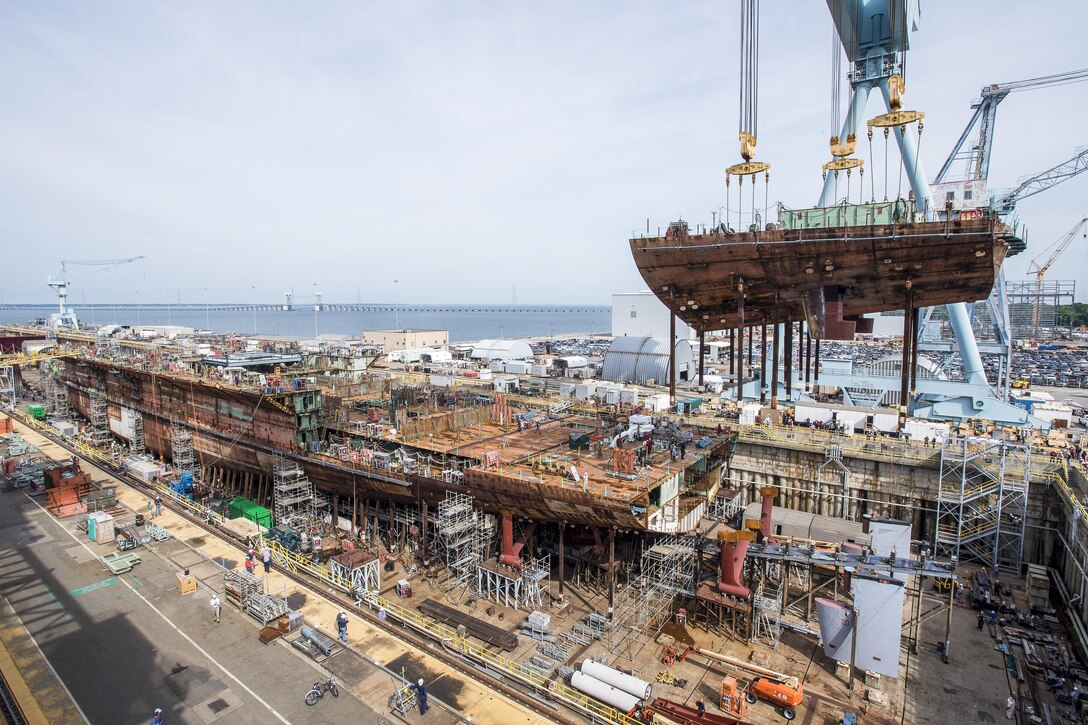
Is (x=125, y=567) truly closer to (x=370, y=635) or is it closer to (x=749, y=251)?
(x=370, y=635)

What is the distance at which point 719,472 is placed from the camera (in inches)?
1503

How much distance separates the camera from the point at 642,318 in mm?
100125

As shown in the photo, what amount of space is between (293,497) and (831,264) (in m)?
41.2

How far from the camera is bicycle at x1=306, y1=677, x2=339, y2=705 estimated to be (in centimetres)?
1823

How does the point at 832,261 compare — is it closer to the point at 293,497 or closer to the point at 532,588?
the point at 532,588

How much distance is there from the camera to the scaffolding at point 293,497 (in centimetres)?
3838

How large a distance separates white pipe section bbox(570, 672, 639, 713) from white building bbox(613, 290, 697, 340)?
3183 inches

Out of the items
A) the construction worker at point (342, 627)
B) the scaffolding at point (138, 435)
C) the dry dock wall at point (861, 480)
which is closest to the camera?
the construction worker at point (342, 627)

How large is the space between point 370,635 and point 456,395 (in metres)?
32.1

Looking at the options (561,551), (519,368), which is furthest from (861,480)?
(519,368)

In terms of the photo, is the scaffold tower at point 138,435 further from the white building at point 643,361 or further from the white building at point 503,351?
the white building at point 643,361

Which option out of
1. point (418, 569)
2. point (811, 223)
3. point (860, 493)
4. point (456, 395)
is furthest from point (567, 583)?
point (811, 223)

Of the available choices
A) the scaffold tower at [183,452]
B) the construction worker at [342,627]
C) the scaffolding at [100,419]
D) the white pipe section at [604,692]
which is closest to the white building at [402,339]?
the scaffolding at [100,419]

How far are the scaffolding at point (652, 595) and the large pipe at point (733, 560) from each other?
1942 millimetres
